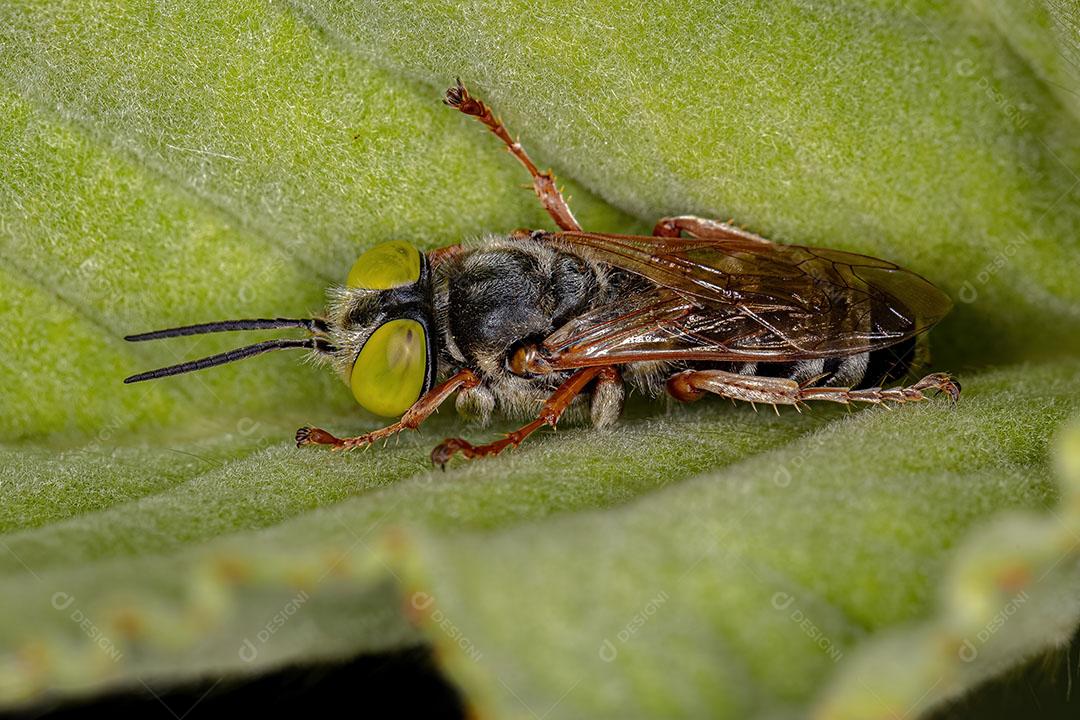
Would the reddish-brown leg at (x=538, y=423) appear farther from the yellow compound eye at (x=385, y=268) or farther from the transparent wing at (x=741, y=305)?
the yellow compound eye at (x=385, y=268)

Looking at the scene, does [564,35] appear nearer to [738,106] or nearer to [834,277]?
[738,106]

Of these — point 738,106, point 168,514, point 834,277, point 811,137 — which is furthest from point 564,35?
point 168,514

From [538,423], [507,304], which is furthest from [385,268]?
[538,423]

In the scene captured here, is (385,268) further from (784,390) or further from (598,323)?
(784,390)

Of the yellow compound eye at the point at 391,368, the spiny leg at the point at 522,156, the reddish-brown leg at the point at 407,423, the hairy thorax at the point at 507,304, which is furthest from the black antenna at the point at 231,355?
the spiny leg at the point at 522,156

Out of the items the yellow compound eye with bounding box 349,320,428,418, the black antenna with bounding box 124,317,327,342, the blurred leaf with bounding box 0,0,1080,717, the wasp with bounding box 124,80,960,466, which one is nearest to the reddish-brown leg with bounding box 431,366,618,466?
the wasp with bounding box 124,80,960,466

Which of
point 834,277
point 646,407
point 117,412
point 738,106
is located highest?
point 738,106

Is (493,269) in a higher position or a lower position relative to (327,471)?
higher
